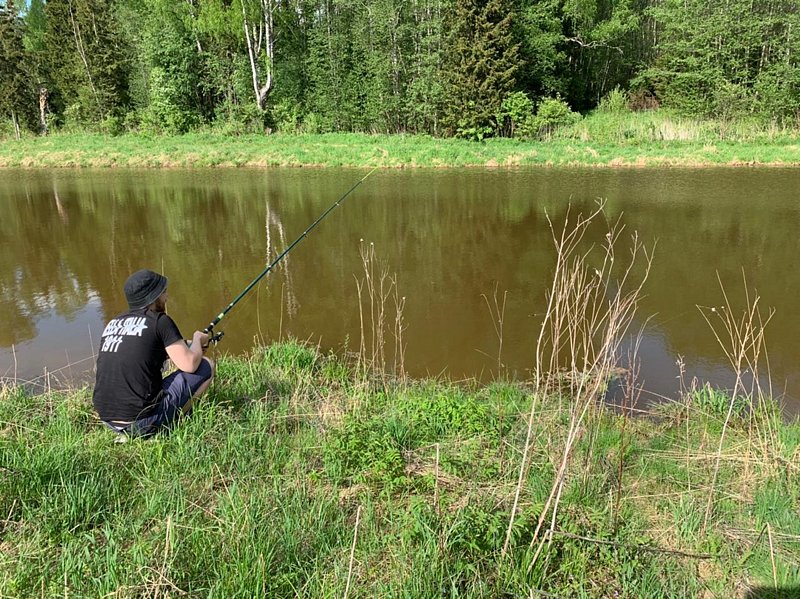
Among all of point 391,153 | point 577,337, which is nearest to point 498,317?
point 577,337

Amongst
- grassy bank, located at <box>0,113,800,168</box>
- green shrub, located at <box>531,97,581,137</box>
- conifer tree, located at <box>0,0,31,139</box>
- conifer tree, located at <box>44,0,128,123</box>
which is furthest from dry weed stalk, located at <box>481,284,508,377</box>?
conifer tree, located at <box>0,0,31,139</box>

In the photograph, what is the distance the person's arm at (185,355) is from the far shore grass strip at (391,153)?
19261 millimetres

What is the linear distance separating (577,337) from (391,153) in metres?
17.9

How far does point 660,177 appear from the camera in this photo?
18.3m

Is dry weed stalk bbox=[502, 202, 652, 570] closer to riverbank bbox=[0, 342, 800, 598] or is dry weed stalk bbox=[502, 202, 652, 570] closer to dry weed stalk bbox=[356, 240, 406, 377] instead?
riverbank bbox=[0, 342, 800, 598]

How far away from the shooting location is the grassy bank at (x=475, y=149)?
21359 millimetres

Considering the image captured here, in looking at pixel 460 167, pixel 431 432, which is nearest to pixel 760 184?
pixel 460 167

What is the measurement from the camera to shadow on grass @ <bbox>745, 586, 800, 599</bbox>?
2.49 metres

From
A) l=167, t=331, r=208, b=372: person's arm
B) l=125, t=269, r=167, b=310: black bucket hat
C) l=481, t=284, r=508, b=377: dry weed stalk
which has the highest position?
l=125, t=269, r=167, b=310: black bucket hat

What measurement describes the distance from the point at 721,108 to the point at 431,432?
2839cm

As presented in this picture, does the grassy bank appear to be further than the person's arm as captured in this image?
Yes

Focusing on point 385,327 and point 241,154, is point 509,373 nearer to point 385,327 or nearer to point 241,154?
point 385,327

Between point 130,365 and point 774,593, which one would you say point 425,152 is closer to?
point 130,365

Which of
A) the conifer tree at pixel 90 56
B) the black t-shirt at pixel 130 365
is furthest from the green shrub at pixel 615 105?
the black t-shirt at pixel 130 365
